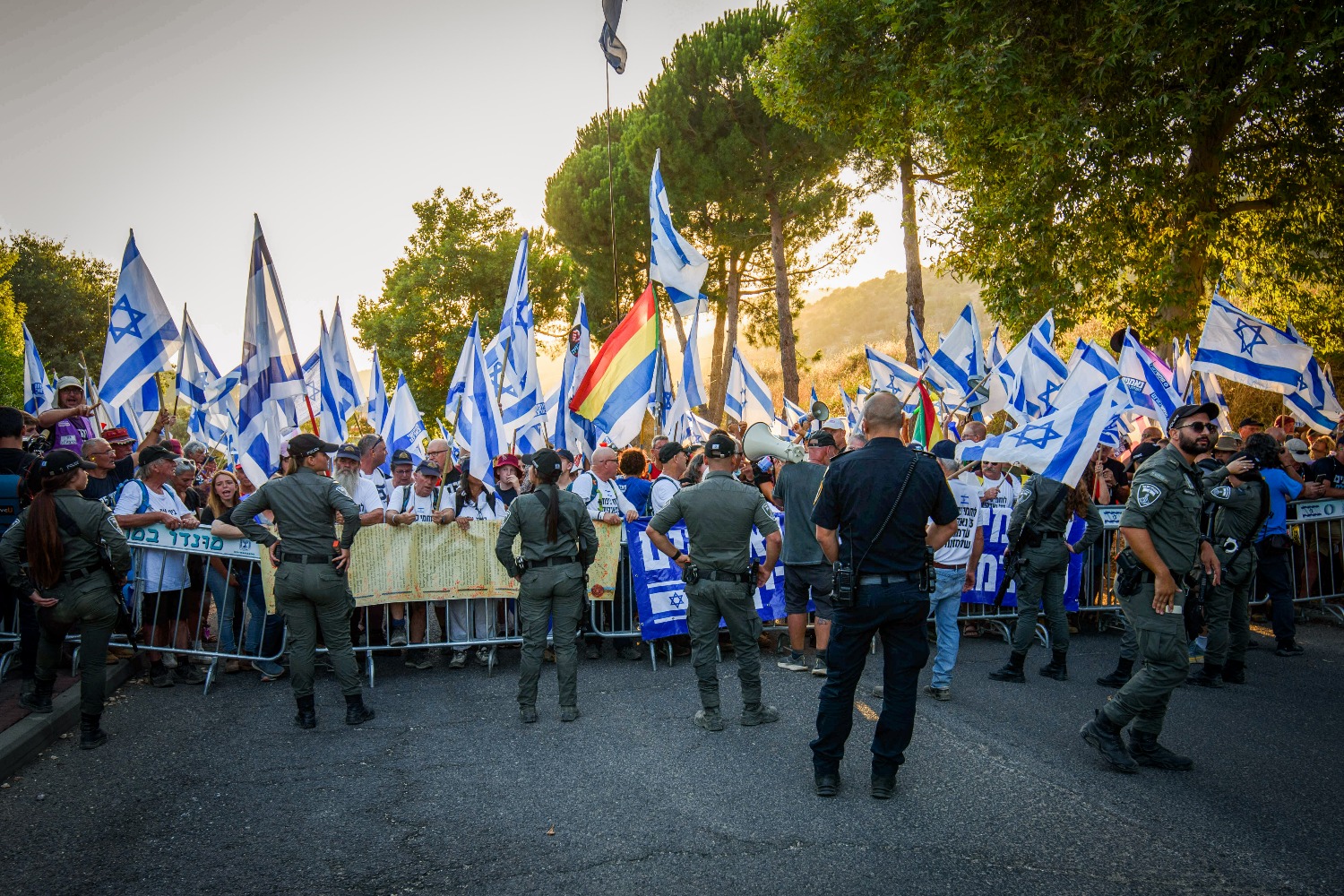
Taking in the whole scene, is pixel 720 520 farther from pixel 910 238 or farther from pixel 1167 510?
pixel 910 238

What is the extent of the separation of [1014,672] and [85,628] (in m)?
6.93

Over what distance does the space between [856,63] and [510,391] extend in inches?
357

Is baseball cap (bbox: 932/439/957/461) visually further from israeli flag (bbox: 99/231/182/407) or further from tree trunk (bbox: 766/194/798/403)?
tree trunk (bbox: 766/194/798/403)

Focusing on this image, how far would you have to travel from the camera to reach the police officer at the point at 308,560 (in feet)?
18.9

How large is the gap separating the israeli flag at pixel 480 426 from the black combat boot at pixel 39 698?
3.79 metres

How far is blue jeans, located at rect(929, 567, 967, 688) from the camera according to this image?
6312 millimetres

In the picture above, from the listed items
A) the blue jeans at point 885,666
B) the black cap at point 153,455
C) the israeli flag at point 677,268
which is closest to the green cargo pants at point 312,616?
the black cap at point 153,455

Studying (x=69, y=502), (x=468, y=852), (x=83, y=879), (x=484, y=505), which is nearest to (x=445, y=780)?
(x=468, y=852)

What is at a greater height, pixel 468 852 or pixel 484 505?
pixel 484 505

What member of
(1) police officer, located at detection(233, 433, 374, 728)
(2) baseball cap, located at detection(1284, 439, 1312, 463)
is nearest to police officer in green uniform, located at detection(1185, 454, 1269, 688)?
(2) baseball cap, located at detection(1284, 439, 1312, 463)

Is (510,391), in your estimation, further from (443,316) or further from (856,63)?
(443,316)

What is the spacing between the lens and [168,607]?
7.21m

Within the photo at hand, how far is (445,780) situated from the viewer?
4.80 metres

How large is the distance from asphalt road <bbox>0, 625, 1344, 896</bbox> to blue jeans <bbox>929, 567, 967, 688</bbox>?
253 mm
